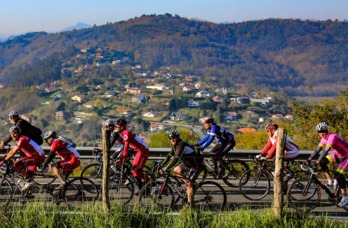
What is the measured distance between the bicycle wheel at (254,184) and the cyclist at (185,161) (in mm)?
1477

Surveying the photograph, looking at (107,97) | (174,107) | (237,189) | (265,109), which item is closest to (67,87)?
(107,97)

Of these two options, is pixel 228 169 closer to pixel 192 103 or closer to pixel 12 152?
pixel 12 152

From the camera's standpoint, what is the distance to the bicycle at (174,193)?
28.8 feet

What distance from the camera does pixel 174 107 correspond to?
158m

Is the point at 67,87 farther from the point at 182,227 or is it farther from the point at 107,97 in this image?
the point at 182,227

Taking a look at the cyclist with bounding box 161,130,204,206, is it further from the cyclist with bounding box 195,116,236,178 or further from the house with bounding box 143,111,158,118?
the house with bounding box 143,111,158,118

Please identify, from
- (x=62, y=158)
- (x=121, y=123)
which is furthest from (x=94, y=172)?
(x=121, y=123)

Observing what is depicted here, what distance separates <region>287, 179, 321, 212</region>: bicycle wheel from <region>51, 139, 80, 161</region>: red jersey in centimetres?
417

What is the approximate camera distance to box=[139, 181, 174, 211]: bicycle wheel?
8742 millimetres

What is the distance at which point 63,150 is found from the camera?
928 centimetres

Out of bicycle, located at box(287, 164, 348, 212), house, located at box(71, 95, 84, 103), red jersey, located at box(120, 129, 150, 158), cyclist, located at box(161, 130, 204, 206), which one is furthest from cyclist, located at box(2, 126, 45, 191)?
house, located at box(71, 95, 84, 103)

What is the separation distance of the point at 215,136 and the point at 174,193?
2.46 meters

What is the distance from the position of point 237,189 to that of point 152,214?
127 inches

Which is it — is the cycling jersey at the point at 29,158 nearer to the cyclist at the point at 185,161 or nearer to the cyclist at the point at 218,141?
the cyclist at the point at 185,161
